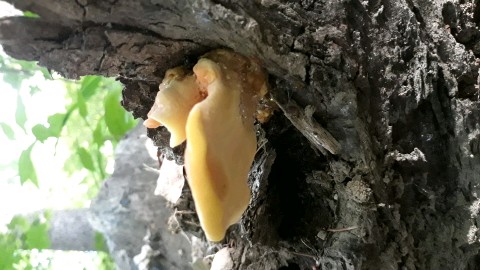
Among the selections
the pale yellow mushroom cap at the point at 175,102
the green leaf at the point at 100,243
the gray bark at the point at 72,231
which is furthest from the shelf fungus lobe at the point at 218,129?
the gray bark at the point at 72,231

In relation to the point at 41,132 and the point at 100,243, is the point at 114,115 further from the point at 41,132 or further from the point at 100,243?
the point at 100,243

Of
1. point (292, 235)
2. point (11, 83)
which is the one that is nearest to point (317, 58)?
point (292, 235)

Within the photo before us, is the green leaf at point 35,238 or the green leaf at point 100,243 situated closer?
the green leaf at point 35,238

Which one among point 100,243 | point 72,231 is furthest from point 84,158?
point 72,231

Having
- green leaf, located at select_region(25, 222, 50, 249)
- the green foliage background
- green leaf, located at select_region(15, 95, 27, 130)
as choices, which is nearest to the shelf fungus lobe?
the green foliage background

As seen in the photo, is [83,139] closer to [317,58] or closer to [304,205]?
[304,205]

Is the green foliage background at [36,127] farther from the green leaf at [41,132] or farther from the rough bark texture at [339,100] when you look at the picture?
the rough bark texture at [339,100]
